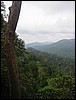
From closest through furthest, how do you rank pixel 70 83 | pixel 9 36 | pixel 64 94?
pixel 9 36 → pixel 64 94 → pixel 70 83

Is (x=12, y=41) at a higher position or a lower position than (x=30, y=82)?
higher

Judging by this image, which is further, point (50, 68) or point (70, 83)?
point (50, 68)

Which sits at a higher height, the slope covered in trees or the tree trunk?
the tree trunk

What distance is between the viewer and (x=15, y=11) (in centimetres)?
375

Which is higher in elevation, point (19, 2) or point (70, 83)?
point (19, 2)

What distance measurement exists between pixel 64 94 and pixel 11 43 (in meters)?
9.84

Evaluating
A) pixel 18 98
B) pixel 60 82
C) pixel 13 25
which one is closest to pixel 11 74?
pixel 18 98

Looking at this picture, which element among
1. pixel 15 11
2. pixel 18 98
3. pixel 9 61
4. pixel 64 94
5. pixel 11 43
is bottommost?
pixel 64 94

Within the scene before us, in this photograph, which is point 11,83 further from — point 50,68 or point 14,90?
point 50,68

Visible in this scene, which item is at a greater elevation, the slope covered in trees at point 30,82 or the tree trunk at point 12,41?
the tree trunk at point 12,41

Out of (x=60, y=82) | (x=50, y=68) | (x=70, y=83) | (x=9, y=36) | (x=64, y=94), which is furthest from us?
(x=50, y=68)

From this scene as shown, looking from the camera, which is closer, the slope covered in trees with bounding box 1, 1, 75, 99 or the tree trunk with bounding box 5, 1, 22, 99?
the tree trunk with bounding box 5, 1, 22, 99

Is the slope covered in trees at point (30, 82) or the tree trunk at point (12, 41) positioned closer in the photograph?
the tree trunk at point (12, 41)

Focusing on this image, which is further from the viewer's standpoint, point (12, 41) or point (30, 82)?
point (30, 82)
